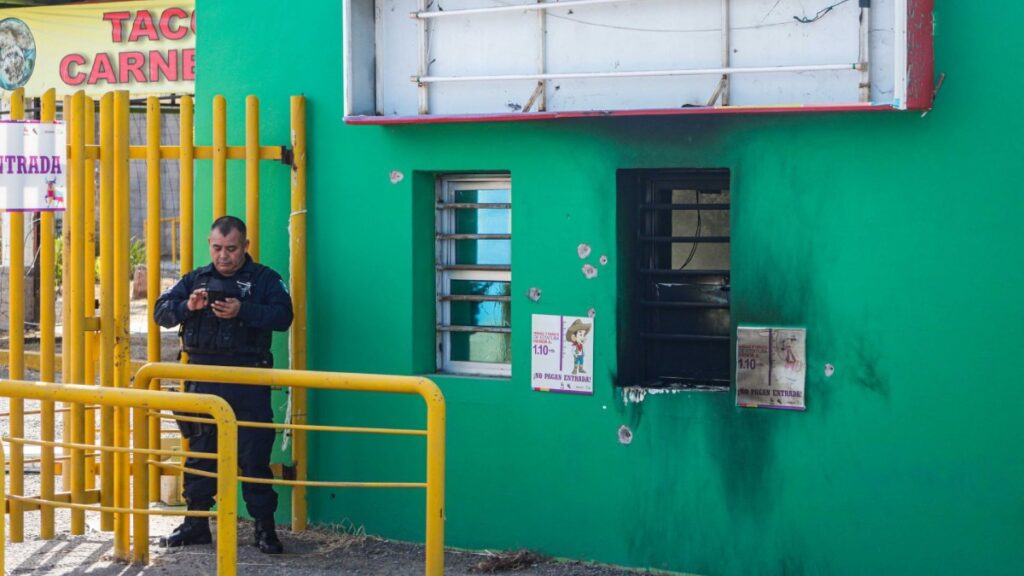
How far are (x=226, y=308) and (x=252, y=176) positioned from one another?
98 centimetres

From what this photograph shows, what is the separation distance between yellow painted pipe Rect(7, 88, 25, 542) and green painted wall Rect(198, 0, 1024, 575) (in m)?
1.24

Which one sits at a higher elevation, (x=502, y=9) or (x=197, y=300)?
(x=502, y=9)

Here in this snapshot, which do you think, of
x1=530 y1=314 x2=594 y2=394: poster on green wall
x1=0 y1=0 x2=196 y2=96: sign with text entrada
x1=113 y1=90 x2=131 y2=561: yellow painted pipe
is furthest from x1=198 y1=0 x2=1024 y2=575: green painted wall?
x1=0 y1=0 x2=196 y2=96: sign with text entrada

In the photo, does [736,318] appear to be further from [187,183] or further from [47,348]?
[47,348]

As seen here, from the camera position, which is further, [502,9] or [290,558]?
[290,558]

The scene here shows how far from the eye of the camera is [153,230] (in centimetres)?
783

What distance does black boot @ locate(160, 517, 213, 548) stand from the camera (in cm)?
771

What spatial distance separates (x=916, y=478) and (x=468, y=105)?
3.00 m

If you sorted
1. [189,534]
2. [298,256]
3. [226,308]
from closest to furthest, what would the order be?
[226,308] → [189,534] → [298,256]

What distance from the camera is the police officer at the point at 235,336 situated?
7449 mm

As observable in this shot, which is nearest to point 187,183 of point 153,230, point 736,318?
point 153,230

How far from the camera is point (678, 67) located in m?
7.07

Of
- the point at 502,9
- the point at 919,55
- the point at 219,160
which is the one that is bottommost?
the point at 219,160

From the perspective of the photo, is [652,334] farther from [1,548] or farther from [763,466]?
[1,548]
